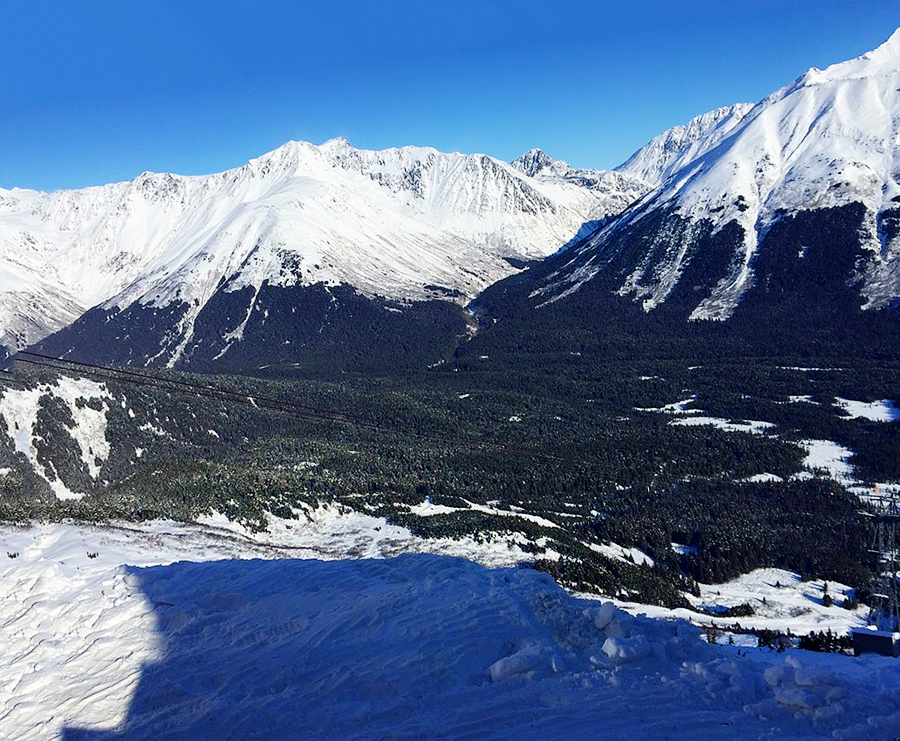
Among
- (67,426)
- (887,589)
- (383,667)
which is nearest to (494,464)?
(887,589)

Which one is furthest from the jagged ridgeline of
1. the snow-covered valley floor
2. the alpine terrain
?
the snow-covered valley floor

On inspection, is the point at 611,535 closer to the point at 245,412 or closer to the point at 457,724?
→ the point at 457,724

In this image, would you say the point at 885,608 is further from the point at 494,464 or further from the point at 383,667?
the point at 494,464

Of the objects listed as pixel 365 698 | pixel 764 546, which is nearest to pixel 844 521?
pixel 764 546

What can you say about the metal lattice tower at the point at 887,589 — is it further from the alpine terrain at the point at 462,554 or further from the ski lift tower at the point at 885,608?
the alpine terrain at the point at 462,554

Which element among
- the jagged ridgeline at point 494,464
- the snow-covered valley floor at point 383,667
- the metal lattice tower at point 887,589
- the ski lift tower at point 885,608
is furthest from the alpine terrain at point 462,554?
the jagged ridgeline at point 494,464

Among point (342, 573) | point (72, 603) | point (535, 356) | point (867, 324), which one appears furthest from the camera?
point (535, 356)

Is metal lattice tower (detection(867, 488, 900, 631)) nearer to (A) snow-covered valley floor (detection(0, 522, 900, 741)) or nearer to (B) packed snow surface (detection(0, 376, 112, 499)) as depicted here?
(A) snow-covered valley floor (detection(0, 522, 900, 741))
